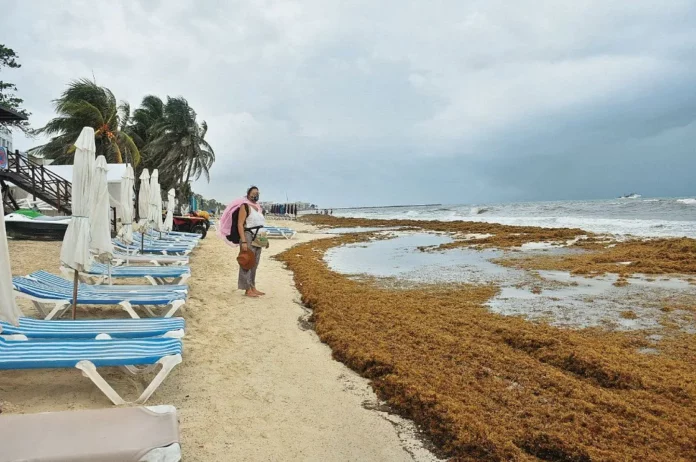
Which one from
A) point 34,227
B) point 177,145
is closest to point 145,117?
point 177,145

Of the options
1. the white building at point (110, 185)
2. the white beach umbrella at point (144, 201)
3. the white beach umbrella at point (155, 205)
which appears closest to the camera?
the white beach umbrella at point (144, 201)

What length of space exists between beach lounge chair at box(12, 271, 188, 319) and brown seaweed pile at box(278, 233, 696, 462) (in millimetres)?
2016

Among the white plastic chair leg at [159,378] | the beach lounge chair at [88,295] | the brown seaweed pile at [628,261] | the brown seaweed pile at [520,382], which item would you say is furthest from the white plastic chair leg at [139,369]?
the brown seaweed pile at [628,261]

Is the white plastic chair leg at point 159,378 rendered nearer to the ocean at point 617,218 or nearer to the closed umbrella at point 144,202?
the closed umbrella at point 144,202

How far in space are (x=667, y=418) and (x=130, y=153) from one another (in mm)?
29401

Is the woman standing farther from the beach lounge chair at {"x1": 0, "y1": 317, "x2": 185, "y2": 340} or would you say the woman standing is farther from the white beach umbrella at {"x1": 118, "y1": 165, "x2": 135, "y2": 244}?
the white beach umbrella at {"x1": 118, "y1": 165, "x2": 135, "y2": 244}

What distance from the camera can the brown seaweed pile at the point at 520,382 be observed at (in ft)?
9.96

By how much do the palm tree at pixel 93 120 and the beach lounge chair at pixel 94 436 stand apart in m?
25.9

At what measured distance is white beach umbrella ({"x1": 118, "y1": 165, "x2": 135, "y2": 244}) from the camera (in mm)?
9461

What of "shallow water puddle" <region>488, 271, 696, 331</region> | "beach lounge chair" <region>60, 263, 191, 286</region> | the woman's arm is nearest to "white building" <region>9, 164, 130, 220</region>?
"beach lounge chair" <region>60, 263, 191, 286</region>

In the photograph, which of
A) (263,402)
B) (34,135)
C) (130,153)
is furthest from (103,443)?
(34,135)

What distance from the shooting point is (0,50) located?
23.1 m

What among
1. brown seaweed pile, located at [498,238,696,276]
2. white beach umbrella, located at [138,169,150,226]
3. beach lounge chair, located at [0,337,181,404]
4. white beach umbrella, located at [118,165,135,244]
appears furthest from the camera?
white beach umbrella, located at [138,169,150,226]

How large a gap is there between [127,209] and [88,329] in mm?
6373
